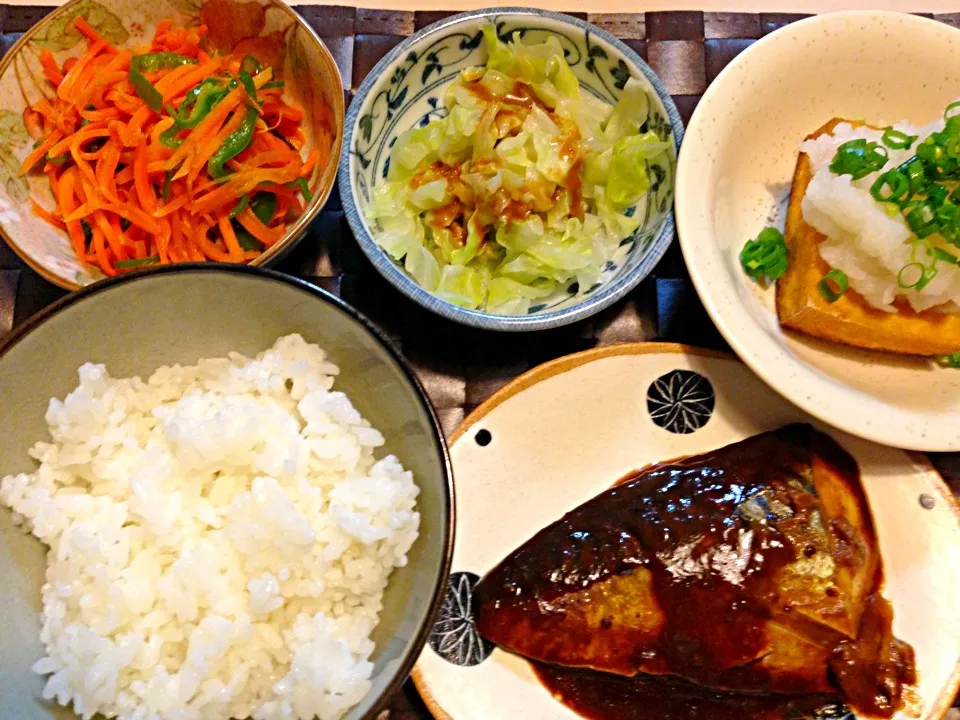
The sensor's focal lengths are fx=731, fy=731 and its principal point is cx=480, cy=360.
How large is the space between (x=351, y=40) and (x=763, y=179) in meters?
1.53

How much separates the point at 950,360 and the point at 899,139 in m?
0.64

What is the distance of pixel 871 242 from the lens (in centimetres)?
193

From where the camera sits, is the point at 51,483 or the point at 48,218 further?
the point at 48,218

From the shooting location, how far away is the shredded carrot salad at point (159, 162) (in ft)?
6.88

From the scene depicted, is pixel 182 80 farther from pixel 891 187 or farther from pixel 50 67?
pixel 891 187

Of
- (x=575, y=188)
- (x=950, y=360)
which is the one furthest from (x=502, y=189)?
(x=950, y=360)

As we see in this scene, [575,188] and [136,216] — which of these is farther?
[575,188]

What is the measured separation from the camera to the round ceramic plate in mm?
1957

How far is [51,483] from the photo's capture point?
5.65ft

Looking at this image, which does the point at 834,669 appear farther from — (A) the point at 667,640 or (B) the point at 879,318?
(B) the point at 879,318

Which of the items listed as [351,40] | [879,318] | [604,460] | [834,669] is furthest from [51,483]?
[879,318]

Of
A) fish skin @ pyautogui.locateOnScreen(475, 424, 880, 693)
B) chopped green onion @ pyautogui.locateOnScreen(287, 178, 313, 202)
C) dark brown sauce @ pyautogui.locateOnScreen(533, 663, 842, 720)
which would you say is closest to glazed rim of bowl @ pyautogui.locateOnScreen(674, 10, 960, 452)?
fish skin @ pyautogui.locateOnScreen(475, 424, 880, 693)

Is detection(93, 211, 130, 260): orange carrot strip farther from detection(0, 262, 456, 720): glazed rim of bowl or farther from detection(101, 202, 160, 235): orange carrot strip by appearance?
detection(0, 262, 456, 720): glazed rim of bowl

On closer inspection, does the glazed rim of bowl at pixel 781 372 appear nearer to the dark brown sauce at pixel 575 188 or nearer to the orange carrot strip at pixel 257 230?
the dark brown sauce at pixel 575 188
